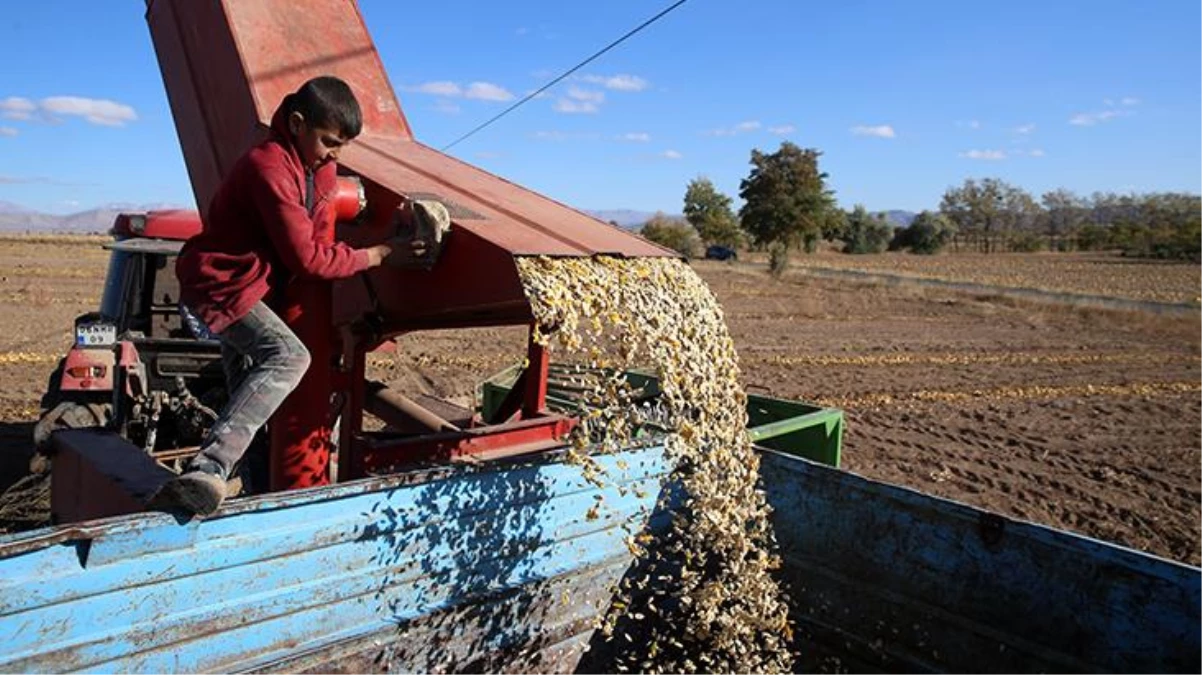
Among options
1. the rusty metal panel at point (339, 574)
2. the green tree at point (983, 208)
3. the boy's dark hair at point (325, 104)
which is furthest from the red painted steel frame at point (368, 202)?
the green tree at point (983, 208)

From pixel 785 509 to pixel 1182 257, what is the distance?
207ft

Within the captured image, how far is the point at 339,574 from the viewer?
2801mm

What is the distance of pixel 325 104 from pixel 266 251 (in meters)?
0.54

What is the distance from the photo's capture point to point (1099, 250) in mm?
74250

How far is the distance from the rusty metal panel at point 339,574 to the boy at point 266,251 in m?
0.33

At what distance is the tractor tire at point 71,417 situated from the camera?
18.1 feet

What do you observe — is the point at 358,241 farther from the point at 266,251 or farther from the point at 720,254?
the point at 720,254

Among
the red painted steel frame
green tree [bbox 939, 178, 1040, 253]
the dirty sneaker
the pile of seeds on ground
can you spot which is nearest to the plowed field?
the red painted steel frame

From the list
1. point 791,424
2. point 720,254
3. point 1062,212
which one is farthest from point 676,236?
point 1062,212

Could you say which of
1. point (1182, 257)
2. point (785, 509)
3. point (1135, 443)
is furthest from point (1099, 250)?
point (785, 509)

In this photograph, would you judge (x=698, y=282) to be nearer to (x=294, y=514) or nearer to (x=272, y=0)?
(x=294, y=514)

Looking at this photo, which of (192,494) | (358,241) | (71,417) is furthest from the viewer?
(71,417)

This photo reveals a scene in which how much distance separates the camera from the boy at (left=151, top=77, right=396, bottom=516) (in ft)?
8.98

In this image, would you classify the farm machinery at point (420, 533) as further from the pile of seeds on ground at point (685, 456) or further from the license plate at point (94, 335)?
the license plate at point (94, 335)
